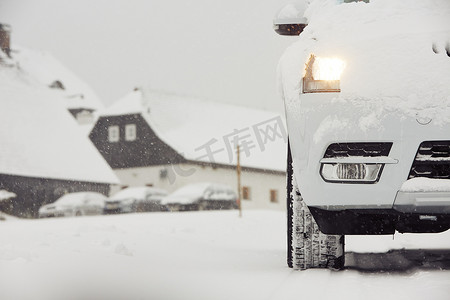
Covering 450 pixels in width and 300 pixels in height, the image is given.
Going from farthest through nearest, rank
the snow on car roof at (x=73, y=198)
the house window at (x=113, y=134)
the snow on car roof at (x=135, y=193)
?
1. the house window at (x=113, y=134)
2. the snow on car roof at (x=135, y=193)
3. the snow on car roof at (x=73, y=198)

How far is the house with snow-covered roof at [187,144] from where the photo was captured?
41781 mm

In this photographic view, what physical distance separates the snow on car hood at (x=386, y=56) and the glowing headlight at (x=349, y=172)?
9.4 inches

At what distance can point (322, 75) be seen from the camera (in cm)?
382

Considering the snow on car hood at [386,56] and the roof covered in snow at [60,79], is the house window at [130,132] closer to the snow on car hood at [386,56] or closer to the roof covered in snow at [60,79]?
the roof covered in snow at [60,79]

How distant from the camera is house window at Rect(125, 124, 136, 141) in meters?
45.5

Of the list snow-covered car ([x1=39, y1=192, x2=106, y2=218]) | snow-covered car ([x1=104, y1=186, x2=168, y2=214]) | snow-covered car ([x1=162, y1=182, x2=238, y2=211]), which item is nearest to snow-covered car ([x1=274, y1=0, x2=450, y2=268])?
snow-covered car ([x1=39, y1=192, x2=106, y2=218])

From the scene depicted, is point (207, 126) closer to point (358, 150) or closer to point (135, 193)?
point (135, 193)

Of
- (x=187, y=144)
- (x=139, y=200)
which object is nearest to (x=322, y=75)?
(x=139, y=200)

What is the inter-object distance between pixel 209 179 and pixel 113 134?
28.3 ft

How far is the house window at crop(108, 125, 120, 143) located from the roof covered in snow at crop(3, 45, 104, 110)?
14370mm

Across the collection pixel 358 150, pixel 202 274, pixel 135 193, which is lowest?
pixel 135 193

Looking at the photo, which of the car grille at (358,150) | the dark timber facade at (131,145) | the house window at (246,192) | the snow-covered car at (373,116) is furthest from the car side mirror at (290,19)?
the house window at (246,192)

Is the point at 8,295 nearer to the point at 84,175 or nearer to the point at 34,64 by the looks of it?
the point at 84,175

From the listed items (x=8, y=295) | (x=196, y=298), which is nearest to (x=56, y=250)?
(x=8, y=295)
